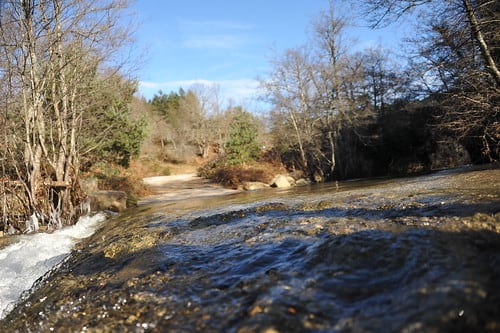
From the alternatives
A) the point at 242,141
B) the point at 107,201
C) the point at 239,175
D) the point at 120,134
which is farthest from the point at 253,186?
the point at 107,201

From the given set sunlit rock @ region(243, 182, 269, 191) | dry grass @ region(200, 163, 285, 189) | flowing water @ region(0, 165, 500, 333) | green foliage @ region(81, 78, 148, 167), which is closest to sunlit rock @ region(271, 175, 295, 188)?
sunlit rock @ region(243, 182, 269, 191)

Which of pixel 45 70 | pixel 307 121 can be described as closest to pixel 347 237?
pixel 45 70

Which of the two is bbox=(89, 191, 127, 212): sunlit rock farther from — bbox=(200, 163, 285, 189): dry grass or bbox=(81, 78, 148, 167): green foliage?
bbox=(200, 163, 285, 189): dry grass

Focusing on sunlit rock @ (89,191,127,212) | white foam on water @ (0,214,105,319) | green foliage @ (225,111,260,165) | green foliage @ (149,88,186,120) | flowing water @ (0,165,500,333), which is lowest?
white foam on water @ (0,214,105,319)

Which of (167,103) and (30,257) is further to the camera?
(167,103)

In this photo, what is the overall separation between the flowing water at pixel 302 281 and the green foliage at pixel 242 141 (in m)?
18.6

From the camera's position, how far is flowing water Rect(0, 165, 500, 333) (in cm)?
170

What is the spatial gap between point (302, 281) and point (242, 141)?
68.6 feet

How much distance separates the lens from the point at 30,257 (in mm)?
4953

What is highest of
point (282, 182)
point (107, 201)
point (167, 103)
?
point (167, 103)

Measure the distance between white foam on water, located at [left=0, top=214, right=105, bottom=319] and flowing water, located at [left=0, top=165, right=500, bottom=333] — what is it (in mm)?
309

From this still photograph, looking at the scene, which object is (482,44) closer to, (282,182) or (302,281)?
(302,281)

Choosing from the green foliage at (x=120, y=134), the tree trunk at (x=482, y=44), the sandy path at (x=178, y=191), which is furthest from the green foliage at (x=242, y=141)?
the tree trunk at (x=482, y=44)

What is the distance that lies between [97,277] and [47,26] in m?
7.20
